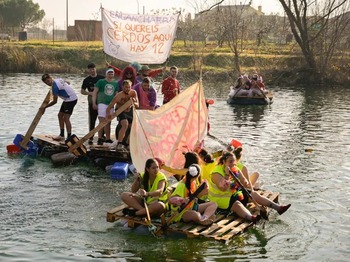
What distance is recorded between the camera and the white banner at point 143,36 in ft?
59.2

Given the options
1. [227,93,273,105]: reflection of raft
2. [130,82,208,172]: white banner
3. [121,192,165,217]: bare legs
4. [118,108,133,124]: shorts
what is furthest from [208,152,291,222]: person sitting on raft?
[227,93,273,105]: reflection of raft

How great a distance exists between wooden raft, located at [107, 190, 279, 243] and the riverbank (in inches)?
1273

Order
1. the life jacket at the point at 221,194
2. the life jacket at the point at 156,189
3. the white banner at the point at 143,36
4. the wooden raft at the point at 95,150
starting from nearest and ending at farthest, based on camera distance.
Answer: the life jacket at the point at 156,189 < the life jacket at the point at 221,194 < the wooden raft at the point at 95,150 < the white banner at the point at 143,36

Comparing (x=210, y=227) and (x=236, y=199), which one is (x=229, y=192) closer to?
(x=236, y=199)

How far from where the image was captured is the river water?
10055mm

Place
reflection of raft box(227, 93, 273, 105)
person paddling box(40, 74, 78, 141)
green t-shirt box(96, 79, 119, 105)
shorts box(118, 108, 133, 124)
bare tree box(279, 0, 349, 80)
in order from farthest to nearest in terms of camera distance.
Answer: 1. bare tree box(279, 0, 349, 80)
2. reflection of raft box(227, 93, 273, 105)
3. person paddling box(40, 74, 78, 141)
4. green t-shirt box(96, 79, 119, 105)
5. shorts box(118, 108, 133, 124)

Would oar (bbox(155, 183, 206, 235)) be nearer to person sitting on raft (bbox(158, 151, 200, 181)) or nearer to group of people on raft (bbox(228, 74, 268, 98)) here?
person sitting on raft (bbox(158, 151, 200, 181))

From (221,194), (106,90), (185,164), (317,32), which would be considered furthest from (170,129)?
(317,32)

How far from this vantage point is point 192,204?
1045 cm

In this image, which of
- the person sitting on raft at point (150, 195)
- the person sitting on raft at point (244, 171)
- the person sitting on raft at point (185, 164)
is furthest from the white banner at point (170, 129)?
the person sitting on raft at point (244, 171)

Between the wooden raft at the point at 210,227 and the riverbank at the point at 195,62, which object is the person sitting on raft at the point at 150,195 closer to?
the wooden raft at the point at 210,227

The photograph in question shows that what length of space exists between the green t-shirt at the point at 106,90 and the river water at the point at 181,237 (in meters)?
1.86

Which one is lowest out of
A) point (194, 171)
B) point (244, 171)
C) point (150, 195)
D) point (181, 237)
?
point (181, 237)

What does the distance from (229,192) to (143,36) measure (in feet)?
28.0
